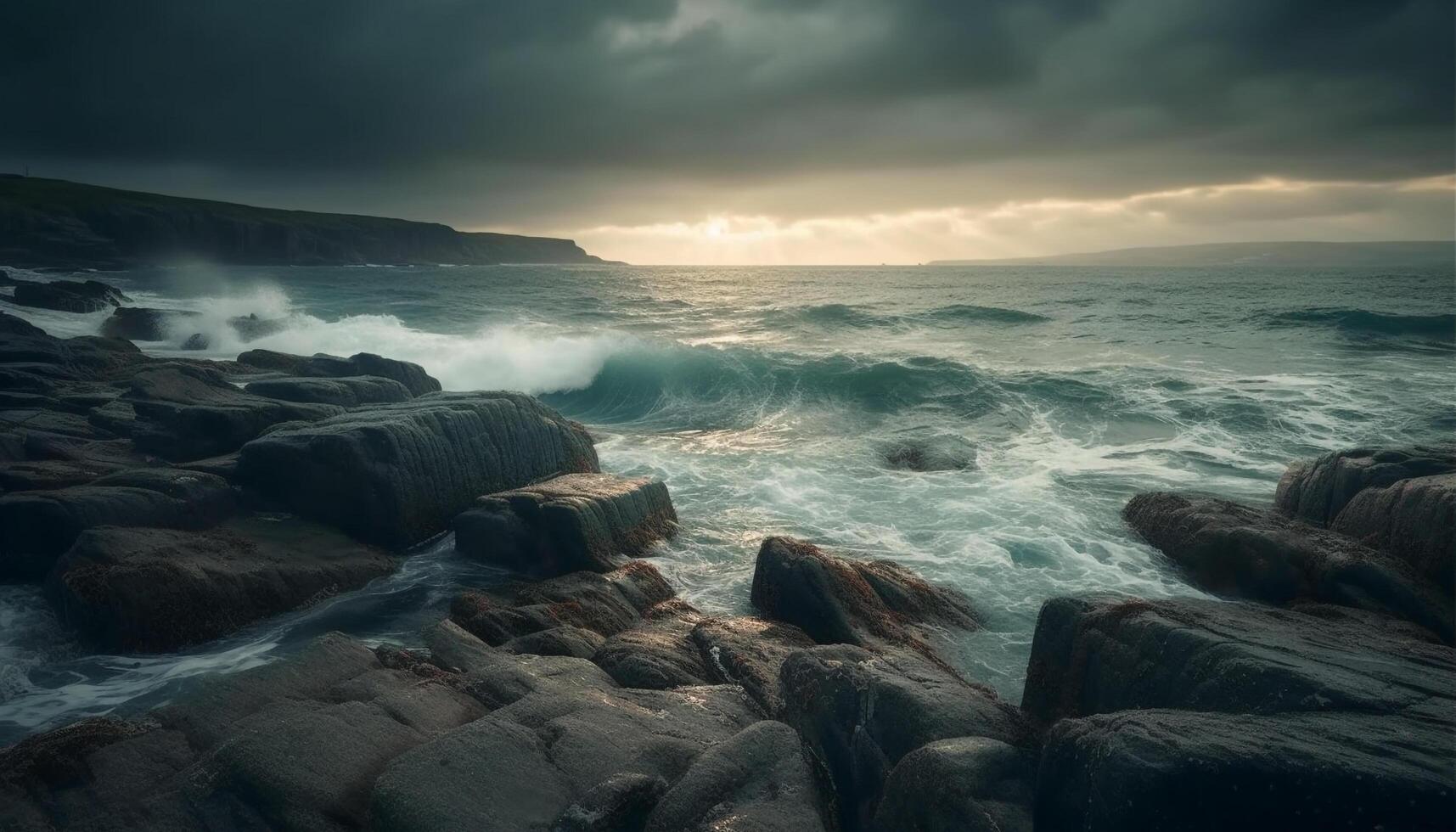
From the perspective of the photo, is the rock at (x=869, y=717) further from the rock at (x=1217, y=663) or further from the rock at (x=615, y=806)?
the rock at (x=615, y=806)

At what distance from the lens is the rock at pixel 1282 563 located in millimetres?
8742

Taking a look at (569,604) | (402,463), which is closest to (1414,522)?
(569,604)

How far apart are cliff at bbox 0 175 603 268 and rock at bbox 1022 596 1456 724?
101170mm

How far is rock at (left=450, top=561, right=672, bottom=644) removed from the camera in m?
8.20

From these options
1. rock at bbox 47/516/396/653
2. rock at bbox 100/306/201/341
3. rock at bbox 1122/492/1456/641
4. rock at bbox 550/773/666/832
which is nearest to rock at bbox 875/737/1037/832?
rock at bbox 550/773/666/832

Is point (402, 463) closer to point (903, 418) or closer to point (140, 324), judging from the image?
point (903, 418)

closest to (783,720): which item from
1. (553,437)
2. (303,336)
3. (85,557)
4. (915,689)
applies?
(915,689)

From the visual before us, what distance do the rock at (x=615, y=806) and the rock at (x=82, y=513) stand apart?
7533mm

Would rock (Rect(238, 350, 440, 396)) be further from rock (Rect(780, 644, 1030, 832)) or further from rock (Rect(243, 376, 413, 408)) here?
rock (Rect(780, 644, 1030, 832))

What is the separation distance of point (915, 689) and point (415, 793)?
3.54 metres

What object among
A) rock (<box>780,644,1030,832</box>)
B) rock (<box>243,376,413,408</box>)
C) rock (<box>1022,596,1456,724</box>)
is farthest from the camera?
rock (<box>243,376,413,408</box>)

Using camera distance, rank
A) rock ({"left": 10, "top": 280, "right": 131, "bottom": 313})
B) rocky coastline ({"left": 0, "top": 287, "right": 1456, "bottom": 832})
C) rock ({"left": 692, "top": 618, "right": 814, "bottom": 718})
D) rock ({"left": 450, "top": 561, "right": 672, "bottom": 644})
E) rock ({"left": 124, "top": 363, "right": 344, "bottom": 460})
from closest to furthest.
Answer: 1. rocky coastline ({"left": 0, "top": 287, "right": 1456, "bottom": 832})
2. rock ({"left": 692, "top": 618, "right": 814, "bottom": 718})
3. rock ({"left": 450, "top": 561, "right": 672, "bottom": 644})
4. rock ({"left": 124, "top": 363, "right": 344, "bottom": 460})
5. rock ({"left": 10, "top": 280, "right": 131, "bottom": 313})

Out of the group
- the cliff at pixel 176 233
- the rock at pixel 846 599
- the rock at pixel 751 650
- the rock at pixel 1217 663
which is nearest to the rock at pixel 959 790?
the rock at pixel 1217 663

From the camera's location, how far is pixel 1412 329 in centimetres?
3638
